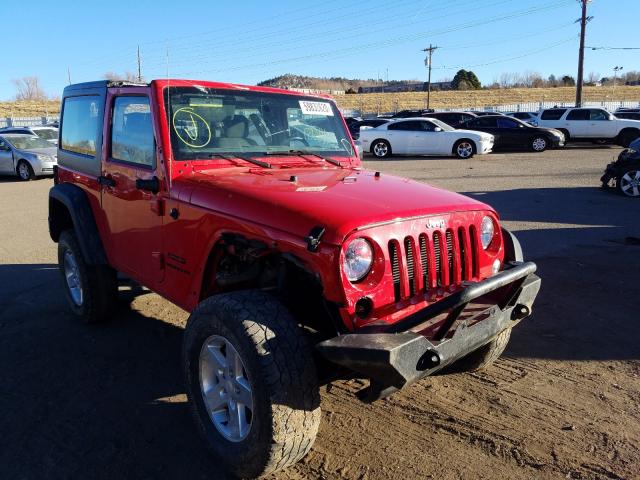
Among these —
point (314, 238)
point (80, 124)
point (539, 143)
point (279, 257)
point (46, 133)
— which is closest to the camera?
point (314, 238)

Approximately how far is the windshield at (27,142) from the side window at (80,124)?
13474 millimetres

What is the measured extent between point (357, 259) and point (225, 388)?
104cm

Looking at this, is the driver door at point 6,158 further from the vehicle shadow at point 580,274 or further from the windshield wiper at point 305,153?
the windshield wiper at point 305,153

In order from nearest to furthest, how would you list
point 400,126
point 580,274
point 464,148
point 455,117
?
1. point 580,274
2. point 464,148
3. point 400,126
4. point 455,117

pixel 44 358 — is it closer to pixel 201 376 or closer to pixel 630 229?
pixel 201 376

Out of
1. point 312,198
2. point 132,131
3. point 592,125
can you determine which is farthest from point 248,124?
point 592,125

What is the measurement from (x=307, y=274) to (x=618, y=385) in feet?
7.92

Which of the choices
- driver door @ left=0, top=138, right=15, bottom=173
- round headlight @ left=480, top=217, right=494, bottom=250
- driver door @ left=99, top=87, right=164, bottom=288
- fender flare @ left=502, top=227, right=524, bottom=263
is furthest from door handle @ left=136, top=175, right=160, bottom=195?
driver door @ left=0, top=138, right=15, bottom=173

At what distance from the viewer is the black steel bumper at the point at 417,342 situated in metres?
2.35

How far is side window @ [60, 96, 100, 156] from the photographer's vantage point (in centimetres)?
454

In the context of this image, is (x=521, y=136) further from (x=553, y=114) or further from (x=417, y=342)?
(x=417, y=342)

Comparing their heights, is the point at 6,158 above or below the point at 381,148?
below

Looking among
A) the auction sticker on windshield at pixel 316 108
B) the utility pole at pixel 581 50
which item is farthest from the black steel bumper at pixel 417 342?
the utility pole at pixel 581 50

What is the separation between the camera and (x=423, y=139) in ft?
67.7
